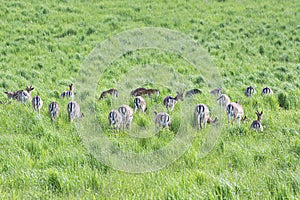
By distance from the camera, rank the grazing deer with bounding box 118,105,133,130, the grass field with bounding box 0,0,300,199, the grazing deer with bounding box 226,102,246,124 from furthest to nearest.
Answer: the grazing deer with bounding box 226,102,246,124, the grazing deer with bounding box 118,105,133,130, the grass field with bounding box 0,0,300,199

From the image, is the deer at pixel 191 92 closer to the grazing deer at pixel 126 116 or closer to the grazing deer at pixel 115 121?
the grazing deer at pixel 126 116

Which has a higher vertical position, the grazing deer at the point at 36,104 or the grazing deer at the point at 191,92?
the grazing deer at the point at 36,104

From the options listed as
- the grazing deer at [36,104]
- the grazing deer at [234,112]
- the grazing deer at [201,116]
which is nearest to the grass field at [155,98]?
the grazing deer at [36,104]

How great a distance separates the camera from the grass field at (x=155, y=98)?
4871mm

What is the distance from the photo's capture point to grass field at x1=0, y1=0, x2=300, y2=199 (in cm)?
487

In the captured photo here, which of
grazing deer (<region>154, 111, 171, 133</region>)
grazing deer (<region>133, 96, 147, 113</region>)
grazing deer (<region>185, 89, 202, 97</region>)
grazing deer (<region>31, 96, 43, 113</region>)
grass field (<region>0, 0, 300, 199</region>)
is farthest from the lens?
grazing deer (<region>185, 89, 202, 97</region>)

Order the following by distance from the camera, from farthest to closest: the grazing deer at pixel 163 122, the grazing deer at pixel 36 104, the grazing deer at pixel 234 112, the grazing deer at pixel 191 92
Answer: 1. the grazing deer at pixel 191 92
2. the grazing deer at pixel 36 104
3. the grazing deer at pixel 234 112
4. the grazing deer at pixel 163 122

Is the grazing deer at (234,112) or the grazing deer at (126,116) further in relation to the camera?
the grazing deer at (234,112)

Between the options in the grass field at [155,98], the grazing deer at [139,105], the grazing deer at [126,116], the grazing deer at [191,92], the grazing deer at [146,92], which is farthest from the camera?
the grazing deer at [191,92]

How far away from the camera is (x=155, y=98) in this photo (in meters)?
10.9

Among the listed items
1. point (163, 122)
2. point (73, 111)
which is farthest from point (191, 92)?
point (73, 111)

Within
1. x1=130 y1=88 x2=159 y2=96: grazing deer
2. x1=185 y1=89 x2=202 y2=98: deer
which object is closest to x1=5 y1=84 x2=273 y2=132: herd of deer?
x1=185 y1=89 x2=202 y2=98: deer

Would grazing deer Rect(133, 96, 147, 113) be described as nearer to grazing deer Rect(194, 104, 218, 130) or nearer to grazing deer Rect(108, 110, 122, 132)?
grazing deer Rect(108, 110, 122, 132)

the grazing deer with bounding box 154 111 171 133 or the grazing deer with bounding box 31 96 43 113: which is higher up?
the grazing deer with bounding box 31 96 43 113
